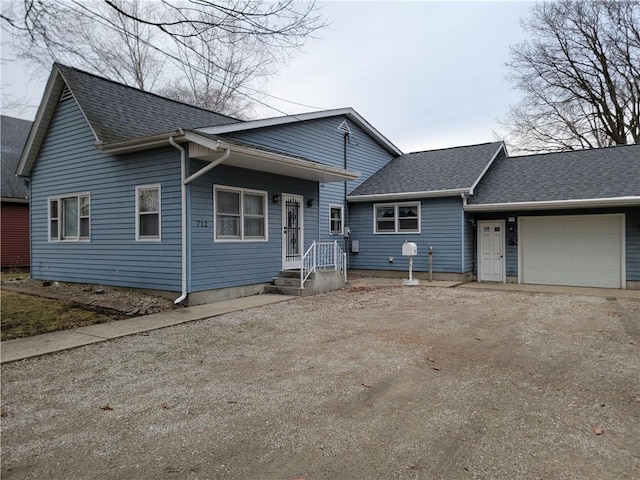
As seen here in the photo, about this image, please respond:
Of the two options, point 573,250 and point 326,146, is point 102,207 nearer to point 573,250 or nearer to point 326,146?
point 326,146

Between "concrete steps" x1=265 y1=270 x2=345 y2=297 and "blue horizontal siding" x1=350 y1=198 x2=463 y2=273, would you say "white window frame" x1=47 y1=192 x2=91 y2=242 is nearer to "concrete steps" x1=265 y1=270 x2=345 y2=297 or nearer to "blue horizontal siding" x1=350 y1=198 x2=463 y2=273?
"concrete steps" x1=265 y1=270 x2=345 y2=297

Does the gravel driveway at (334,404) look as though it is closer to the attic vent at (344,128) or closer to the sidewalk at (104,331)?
the sidewalk at (104,331)

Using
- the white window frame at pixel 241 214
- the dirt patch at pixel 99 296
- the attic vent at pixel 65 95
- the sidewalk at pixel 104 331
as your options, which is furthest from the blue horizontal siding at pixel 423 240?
the attic vent at pixel 65 95

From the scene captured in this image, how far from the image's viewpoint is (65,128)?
1105 centimetres

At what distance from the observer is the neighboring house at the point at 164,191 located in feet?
28.3

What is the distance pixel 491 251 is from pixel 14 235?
58.6 feet

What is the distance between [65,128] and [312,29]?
7.75 m

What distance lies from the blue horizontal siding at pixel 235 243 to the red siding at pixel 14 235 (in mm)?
12347

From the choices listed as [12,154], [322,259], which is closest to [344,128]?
[322,259]

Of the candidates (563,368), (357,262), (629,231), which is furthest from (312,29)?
(629,231)

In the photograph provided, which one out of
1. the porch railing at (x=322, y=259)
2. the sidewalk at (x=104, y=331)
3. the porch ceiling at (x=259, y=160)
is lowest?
the sidewalk at (x=104, y=331)

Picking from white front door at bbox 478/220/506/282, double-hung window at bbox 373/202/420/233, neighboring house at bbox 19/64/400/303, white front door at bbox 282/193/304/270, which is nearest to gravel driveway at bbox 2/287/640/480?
neighboring house at bbox 19/64/400/303

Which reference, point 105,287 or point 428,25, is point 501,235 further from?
point 105,287

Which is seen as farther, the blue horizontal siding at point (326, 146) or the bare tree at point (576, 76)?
the bare tree at point (576, 76)
